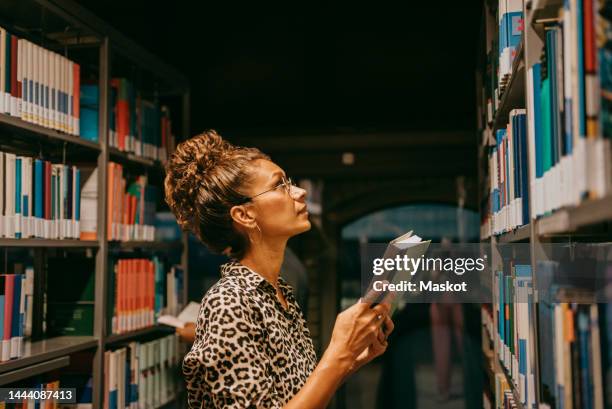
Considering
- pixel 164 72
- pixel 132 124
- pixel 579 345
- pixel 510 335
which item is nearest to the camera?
pixel 579 345

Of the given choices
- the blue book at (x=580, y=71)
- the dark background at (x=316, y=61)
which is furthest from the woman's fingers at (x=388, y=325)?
the dark background at (x=316, y=61)

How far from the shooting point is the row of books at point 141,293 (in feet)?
9.71

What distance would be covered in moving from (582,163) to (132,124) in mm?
2758

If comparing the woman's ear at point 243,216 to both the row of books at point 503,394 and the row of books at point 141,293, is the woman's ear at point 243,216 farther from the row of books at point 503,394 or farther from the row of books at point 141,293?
the row of books at point 141,293

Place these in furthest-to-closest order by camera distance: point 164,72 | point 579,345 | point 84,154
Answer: point 164,72 < point 84,154 < point 579,345

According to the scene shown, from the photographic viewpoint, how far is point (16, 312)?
2.26m

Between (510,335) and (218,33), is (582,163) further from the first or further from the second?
(218,33)

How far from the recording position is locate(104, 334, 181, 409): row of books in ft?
9.51

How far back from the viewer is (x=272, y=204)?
183cm

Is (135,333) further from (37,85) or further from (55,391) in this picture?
(37,85)

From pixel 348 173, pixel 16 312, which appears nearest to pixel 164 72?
pixel 348 173

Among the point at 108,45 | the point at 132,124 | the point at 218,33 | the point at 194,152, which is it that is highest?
the point at 218,33

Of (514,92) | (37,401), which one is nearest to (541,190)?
(514,92)

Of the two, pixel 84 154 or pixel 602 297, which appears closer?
pixel 602 297
